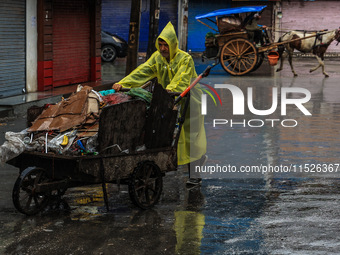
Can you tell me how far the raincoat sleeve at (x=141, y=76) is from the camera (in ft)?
26.1

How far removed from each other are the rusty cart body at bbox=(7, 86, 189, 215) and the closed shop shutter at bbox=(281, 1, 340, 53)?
108 feet

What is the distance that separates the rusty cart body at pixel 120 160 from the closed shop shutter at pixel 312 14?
3303 centimetres

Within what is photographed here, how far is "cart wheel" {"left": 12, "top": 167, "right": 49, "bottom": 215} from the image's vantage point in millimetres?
6336

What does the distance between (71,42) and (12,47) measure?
3.43m

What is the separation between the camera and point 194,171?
8.15m

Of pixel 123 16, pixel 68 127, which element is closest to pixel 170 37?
pixel 68 127

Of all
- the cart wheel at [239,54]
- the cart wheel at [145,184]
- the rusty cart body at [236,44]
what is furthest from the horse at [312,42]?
the cart wheel at [145,184]

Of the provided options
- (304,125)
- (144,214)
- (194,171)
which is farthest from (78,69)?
(144,214)

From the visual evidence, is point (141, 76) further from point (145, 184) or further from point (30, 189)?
point (30, 189)

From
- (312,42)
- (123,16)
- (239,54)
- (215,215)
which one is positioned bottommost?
(215,215)

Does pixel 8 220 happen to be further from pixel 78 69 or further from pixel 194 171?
pixel 78 69

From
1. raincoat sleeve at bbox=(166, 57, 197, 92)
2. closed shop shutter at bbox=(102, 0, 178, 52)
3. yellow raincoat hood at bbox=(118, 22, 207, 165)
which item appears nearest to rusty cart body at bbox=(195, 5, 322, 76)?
closed shop shutter at bbox=(102, 0, 178, 52)

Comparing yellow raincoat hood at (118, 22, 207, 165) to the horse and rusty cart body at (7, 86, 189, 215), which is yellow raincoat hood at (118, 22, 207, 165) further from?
the horse

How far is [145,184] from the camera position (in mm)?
6922
